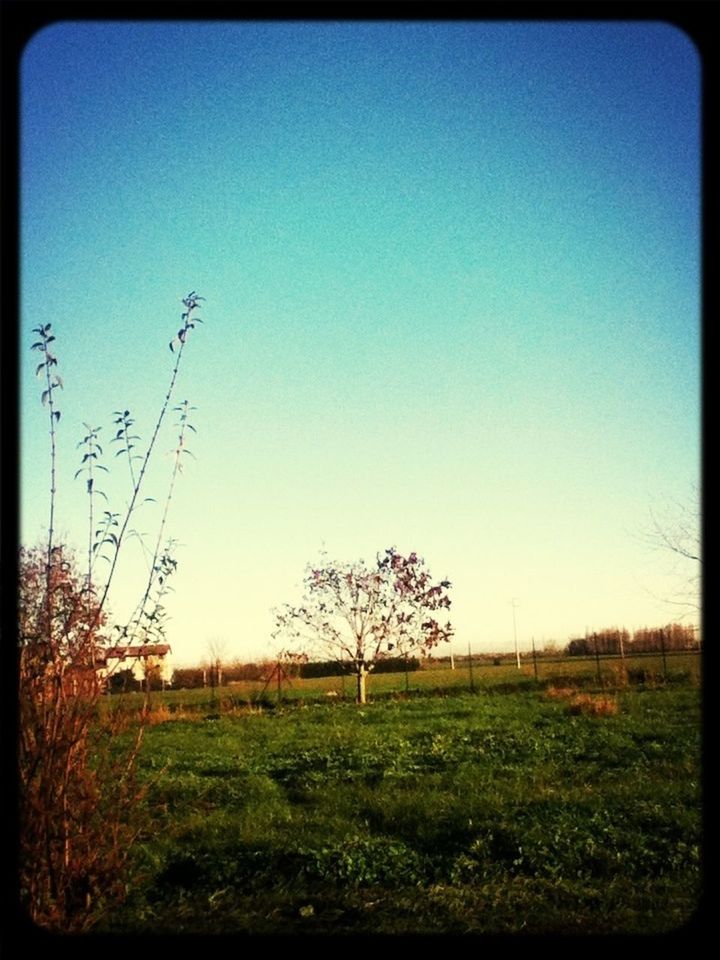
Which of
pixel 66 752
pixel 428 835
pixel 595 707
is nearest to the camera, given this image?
pixel 66 752

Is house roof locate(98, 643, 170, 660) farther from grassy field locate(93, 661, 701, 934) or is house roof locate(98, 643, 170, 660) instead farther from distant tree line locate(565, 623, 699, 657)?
distant tree line locate(565, 623, 699, 657)

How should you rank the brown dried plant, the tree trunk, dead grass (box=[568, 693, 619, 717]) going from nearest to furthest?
the brown dried plant → dead grass (box=[568, 693, 619, 717]) → the tree trunk

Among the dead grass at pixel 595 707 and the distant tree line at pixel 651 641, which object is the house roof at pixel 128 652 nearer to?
the dead grass at pixel 595 707

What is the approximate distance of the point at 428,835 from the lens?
5539 mm

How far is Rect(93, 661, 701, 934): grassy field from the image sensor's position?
398cm

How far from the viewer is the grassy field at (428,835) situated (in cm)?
398

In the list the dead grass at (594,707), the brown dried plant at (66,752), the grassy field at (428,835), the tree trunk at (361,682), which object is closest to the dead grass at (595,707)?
the dead grass at (594,707)

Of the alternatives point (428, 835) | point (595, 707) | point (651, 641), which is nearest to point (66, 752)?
point (428, 835)

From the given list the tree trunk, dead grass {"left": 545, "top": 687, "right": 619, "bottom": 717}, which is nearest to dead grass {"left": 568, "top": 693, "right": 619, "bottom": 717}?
dead grass {"left": 545, "top": 687, "right": 619, "bottom": 717}

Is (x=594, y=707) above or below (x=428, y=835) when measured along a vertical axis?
below

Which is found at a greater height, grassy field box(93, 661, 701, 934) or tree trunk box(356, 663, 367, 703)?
grassy field box(93, 661, 701, 934)

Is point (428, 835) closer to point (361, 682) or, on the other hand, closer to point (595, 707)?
point (595, 707)

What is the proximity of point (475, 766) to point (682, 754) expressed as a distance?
9.88ft
